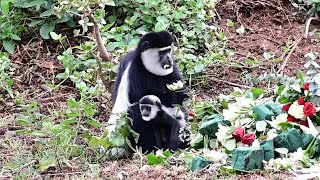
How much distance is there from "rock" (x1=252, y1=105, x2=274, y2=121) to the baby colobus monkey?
0.48 meters

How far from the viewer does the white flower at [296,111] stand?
4.11 meters

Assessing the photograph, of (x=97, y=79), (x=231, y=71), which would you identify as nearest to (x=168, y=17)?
(x=231, y=71)

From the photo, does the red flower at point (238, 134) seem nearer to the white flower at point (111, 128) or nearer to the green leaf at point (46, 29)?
the white flower at point (111, 128)

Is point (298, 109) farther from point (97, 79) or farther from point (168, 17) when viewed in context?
point (168, 17)

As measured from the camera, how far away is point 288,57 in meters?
6.46

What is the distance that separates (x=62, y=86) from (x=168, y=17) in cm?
114

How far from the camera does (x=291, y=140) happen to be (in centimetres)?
395

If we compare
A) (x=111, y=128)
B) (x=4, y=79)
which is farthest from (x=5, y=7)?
(x=111, y=128)

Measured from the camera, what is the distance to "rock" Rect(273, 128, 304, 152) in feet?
12.9

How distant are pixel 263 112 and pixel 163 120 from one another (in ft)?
2.03

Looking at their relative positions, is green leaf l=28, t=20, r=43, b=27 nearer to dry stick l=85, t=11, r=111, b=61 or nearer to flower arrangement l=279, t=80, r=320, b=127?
dry stick l=85, t=11, r=111, b=61

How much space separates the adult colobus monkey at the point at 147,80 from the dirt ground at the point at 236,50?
1.22 metres

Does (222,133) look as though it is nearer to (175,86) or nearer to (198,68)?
(175,86)

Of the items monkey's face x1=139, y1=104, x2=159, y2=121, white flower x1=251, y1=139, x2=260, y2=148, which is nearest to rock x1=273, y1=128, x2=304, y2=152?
white flower x1=251, y1=139, x2=260, y2=148
